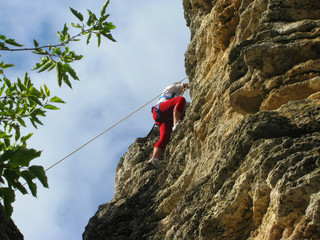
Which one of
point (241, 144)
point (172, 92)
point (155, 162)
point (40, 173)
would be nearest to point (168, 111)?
point (172, 92)

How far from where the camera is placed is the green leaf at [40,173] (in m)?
3.92

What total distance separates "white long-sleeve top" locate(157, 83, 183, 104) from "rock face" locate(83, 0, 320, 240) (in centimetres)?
227

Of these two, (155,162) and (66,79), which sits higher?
(155,162)

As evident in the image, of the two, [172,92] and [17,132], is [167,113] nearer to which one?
[172,92]

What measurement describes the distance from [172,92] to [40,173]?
34.5ft

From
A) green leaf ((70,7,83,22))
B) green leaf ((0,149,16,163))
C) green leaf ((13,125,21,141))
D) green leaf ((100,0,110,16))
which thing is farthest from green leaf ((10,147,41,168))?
green leaf ((100,0,110,16))

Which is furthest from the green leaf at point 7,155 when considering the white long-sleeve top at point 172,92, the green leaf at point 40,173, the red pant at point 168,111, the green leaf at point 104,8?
the white long-sleeve top at point 172,92

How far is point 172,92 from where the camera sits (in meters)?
14.3

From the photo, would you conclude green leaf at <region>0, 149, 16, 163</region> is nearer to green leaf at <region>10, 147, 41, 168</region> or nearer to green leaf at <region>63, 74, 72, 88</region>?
green leaf at <region>10, 147, 41, 168</region>

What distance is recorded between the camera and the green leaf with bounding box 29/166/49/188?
3.92m

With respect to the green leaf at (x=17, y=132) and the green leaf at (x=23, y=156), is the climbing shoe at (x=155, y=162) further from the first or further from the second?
the green leaf at (x=23, y=156)

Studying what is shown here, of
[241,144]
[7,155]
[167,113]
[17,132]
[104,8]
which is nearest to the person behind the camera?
[7,155]

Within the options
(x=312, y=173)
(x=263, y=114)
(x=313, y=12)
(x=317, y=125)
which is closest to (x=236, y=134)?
(x=263, y=114)

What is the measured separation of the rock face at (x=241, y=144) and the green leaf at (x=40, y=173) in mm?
A: 2125
